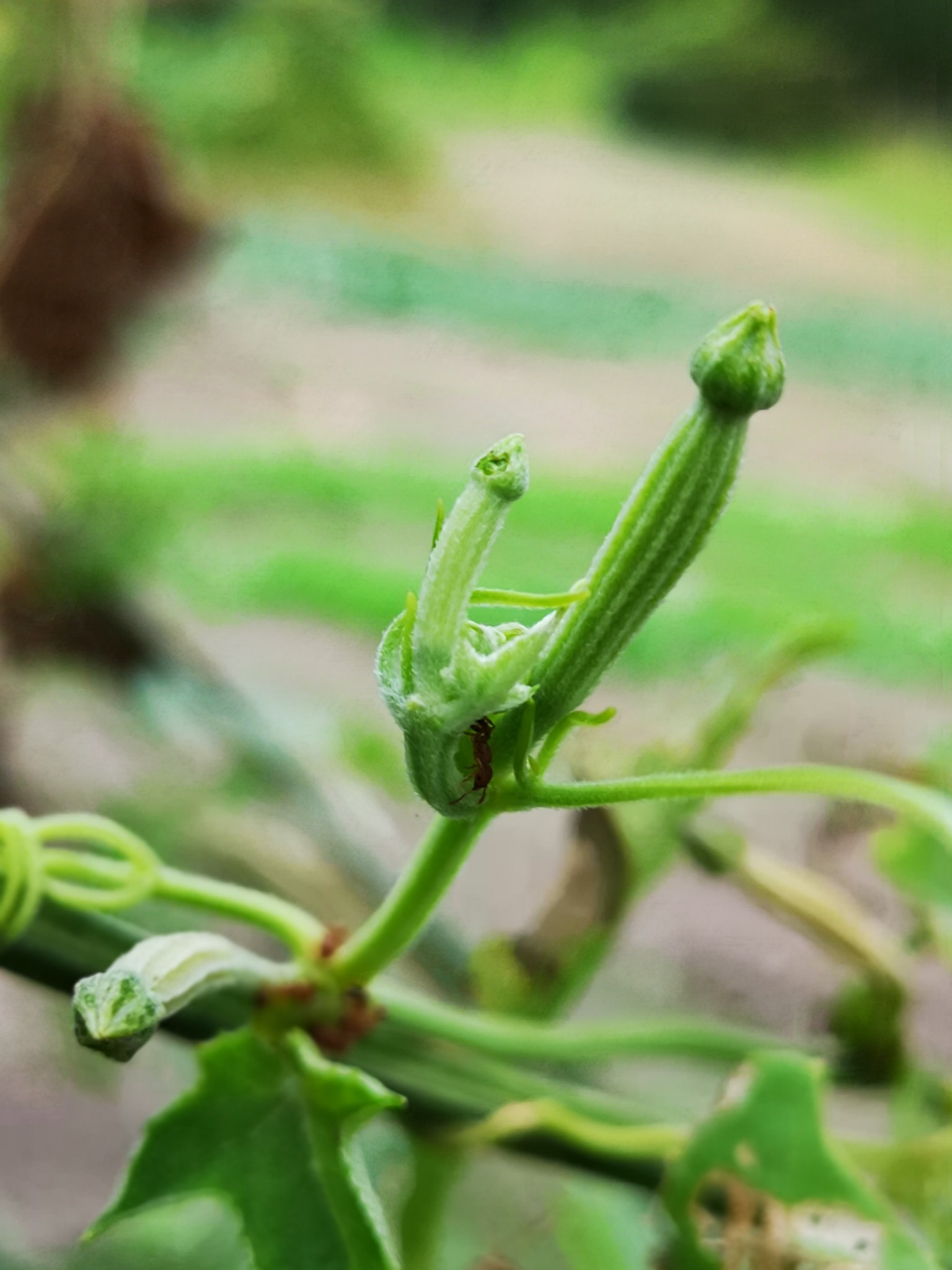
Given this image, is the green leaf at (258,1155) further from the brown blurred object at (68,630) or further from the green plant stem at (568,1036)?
the brown blurred object at (68,630)

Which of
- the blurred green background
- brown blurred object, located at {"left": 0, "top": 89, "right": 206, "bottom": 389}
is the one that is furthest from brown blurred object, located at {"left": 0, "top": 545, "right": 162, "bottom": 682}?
brown blurred object, located at {"left": 0, "top": 89, "right": 206, "bottom": 389}

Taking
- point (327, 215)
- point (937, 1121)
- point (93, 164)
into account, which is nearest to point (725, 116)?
point (327, 215)

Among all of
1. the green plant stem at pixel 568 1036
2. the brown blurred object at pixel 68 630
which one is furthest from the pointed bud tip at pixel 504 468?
the brown blurred object at pixel 68 630

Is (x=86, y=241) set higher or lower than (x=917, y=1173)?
higher

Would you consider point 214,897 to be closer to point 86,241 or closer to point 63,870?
point 63,870

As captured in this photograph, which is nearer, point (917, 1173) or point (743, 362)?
point (743, 362)

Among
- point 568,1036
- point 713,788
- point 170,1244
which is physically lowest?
point 170,1244

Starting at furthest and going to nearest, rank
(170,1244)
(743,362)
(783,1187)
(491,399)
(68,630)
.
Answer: (491,399) < (68,630) < (170,1244) < (783,1187) < (743,362)

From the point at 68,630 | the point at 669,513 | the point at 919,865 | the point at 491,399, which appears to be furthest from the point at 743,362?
the point at 491,399

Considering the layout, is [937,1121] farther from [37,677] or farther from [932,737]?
[37,677]
